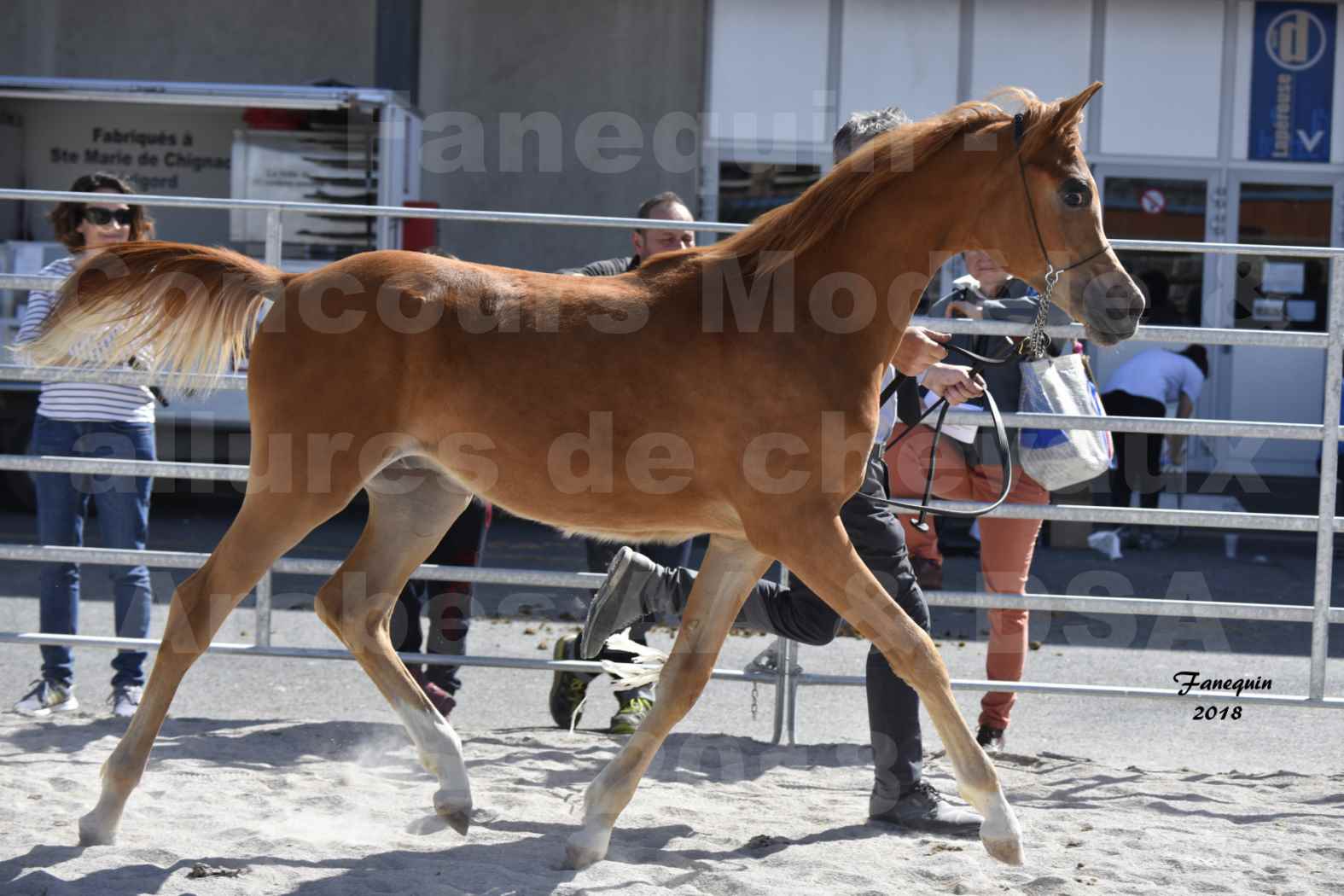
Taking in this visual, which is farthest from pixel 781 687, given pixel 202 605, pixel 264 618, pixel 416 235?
pixel 416 235

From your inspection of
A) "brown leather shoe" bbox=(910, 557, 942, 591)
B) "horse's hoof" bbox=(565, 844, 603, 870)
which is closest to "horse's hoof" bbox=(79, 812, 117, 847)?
"horse's hoof" bbox=(565, 844, 603, 870)

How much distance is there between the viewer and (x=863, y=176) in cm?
362

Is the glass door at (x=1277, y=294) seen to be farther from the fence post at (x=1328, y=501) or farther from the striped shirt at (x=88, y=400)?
the striped shirt at (x=88, y=400)

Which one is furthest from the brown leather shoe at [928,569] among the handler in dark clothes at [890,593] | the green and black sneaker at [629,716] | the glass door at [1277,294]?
the glass door at [1277,294]

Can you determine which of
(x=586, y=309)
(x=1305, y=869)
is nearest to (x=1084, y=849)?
(x=1305, y=869)

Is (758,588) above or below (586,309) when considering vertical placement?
below

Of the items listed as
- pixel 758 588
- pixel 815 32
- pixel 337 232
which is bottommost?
pixel 758 588

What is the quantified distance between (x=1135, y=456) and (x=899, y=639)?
22.9ft

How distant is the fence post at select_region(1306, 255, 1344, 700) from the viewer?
Answer: 5074 millimetres

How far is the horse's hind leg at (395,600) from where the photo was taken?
391cm

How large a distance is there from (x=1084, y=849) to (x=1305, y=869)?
0.58 metres

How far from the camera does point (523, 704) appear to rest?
19.4 ft

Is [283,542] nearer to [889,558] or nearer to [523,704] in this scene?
[889,558]

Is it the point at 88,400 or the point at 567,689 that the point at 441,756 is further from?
the point at 88,400
